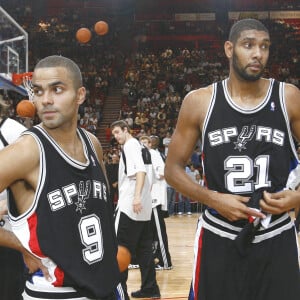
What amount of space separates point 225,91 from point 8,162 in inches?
49.5

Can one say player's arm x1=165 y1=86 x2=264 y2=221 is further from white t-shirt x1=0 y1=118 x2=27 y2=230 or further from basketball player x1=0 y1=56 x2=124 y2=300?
white t-shirt x1=0 y1=118 x2=27 y2=230

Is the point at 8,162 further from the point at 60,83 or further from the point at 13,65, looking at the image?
the point at 13,65

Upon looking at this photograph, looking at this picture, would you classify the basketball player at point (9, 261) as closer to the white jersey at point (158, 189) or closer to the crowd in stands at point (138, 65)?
the white jersey at point (158, 189)

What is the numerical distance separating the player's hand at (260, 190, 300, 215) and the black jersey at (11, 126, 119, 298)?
760 mm

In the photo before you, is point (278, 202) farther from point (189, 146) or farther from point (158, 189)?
point (158, 189)

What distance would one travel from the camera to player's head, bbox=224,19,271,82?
2.79m

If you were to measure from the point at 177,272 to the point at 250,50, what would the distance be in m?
4.33

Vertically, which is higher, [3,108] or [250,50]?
[250,50]

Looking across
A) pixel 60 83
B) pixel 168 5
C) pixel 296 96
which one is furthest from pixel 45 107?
pixel 168 5

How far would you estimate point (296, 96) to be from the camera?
2812 millimetres

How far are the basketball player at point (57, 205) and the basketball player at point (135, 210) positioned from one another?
3.03 m

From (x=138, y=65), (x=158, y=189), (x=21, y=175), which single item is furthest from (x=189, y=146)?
(x=138, y=65)

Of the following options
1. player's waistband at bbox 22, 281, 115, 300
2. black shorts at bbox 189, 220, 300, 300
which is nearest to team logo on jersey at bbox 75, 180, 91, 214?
player's waistband at bbox 22, 281, 115, 300

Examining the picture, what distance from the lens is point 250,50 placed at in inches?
110
